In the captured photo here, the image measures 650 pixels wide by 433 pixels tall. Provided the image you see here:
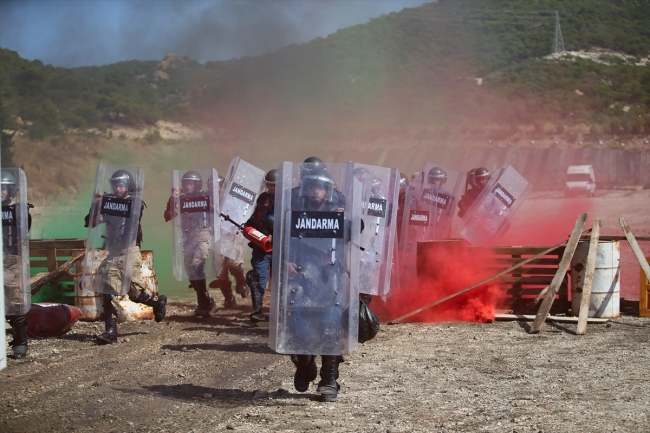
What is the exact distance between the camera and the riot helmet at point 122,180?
8.66 meters

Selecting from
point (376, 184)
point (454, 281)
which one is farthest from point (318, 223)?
point (454, 281)

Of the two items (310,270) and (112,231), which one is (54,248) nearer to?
(112,231)

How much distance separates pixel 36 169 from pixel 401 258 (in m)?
26.9

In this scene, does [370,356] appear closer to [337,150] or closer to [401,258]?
[401,258]

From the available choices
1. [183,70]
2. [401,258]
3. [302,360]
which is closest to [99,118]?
[183,70]

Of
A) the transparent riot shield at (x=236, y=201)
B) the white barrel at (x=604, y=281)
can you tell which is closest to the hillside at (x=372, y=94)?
the transparent riot shield at (x=236, y=201)

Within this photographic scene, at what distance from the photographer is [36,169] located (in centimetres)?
3322

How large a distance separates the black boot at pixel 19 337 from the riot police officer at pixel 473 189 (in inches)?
256

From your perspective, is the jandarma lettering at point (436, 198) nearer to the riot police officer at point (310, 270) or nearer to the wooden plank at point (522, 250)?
the wooden plank at point (522, 250)

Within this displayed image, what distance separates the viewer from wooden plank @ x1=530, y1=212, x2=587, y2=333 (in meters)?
8.81

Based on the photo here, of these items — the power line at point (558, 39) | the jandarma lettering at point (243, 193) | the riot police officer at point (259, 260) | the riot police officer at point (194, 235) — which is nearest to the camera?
the riot police officer at point (259, 260)

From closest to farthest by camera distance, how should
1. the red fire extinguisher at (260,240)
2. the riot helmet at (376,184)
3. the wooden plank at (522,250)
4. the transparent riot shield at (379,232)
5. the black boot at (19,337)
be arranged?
the red fire extinguisher at (260,240) → the black boot at (19,337) → the transparent riot shield at (379,232) → the riot helmet at (376,184) → the wooden plank at (522,250)

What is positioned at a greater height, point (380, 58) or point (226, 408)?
point (380, 58)

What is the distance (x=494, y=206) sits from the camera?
10.8m
